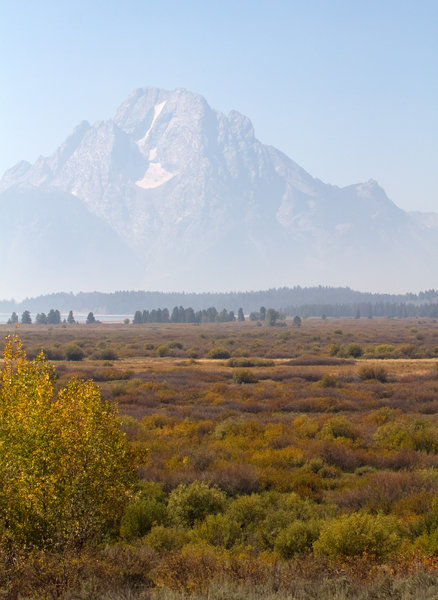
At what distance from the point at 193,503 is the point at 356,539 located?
4.77 metres

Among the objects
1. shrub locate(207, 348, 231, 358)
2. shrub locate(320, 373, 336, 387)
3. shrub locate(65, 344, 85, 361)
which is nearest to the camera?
shrub locate(320, 373, 336, 387)

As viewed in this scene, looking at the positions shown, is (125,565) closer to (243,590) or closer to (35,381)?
(243,590)

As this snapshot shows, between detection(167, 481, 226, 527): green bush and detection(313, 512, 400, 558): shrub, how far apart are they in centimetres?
375

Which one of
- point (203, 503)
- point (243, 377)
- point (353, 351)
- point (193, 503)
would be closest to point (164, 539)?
point (193, 503)

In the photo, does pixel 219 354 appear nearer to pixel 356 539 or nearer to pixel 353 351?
pixel 353 351

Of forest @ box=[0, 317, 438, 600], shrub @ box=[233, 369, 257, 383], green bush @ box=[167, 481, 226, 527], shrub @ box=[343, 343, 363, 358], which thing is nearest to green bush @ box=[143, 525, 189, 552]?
forest @ box=[0, 317, 438, 600]

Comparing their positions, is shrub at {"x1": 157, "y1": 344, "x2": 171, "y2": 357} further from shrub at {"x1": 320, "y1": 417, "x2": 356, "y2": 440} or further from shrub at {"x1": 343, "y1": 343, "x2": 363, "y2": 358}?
shrub at {"x1": 320, "y1": 417, "x2": 356, "y2": 440}

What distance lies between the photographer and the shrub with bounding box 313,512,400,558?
453 inches

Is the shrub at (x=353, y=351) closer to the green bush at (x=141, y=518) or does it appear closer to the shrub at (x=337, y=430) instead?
the shrub at (x=337, y=430)

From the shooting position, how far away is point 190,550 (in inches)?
456

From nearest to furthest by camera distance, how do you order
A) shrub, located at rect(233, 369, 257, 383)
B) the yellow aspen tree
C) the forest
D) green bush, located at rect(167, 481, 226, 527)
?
the forest → the yellow aspen tree → green bush, located at rect(167, 481, 226, 527) → shrub, located at rect(233, 369, 257, 383)

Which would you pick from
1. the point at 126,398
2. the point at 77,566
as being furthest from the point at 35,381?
the point at 126,398

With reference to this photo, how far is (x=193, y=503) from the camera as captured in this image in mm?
14914

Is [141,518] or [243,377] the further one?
[243,377]
